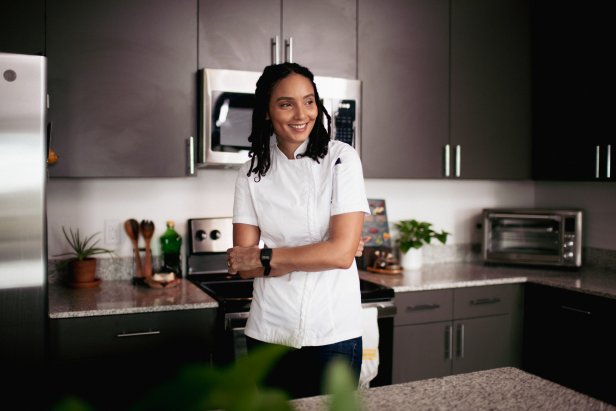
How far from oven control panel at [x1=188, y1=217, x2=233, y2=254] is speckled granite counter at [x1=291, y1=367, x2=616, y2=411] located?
5.77ft

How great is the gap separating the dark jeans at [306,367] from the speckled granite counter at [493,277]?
3.63 feet

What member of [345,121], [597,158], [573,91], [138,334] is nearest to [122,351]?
[138,334]

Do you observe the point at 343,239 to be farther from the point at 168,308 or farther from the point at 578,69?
the point at 578,69

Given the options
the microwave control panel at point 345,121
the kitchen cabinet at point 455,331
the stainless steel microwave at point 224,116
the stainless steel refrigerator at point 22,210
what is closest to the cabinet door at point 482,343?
the kitchen cabinet at point 455,331

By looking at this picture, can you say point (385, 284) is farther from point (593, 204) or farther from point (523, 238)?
point (593, 204)

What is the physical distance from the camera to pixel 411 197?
357cm

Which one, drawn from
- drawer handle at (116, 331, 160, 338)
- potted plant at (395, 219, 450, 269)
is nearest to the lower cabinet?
drawer handle at (116, 331, 160, 338)

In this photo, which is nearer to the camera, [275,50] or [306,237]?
[306,237]

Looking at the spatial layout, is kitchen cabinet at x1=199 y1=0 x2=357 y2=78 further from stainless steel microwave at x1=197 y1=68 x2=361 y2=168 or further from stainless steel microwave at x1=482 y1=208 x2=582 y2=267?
stainless steel microwave at x1=482 y1=208 x2=582 y2=267

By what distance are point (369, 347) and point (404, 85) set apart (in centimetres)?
137

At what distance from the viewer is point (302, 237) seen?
68.2 inches

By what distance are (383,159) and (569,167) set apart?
1.02 m

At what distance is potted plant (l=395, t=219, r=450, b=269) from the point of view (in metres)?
3.28

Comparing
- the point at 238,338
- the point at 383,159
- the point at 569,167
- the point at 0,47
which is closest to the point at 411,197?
the point at 383,159
